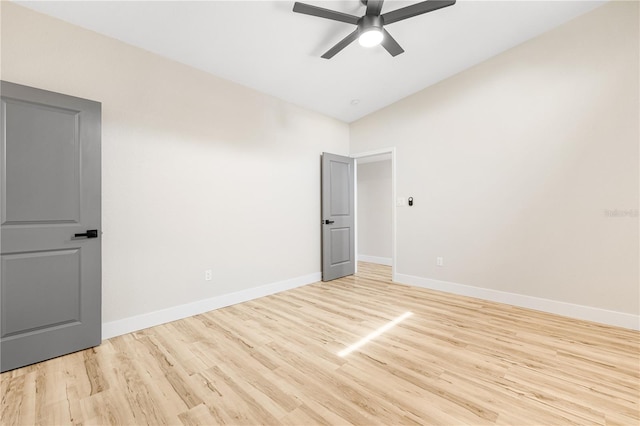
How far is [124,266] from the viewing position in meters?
2.59

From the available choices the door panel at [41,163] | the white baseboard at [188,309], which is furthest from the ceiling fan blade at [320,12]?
the white baseboard at [188,309]

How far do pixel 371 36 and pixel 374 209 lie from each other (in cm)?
435

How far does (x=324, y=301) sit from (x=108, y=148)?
2884mm

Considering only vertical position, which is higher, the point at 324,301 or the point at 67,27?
the point at 67,27

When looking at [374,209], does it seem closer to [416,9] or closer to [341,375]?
[416,9]

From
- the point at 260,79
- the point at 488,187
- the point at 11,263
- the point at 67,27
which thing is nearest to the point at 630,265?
the point at 488,187

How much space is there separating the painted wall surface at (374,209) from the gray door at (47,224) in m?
5.16

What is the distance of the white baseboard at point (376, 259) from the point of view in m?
6.11

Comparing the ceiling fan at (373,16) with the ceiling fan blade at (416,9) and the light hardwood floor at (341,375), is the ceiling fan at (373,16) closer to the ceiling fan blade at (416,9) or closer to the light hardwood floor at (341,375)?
the ceiling fan blade at (416,9)

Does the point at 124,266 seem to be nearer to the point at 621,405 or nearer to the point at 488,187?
the point at 621,405

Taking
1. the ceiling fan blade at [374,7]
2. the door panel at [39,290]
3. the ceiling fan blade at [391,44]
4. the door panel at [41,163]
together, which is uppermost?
the ceiling fan blade at [374,7]

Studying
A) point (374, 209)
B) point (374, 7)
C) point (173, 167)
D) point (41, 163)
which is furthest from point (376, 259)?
point (41, 163)

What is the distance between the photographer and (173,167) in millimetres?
2926

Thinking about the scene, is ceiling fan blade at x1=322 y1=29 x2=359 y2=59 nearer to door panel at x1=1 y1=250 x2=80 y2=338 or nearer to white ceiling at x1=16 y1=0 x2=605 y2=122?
white ceiling at x1=16 y1=0 x2=605 y2=122
